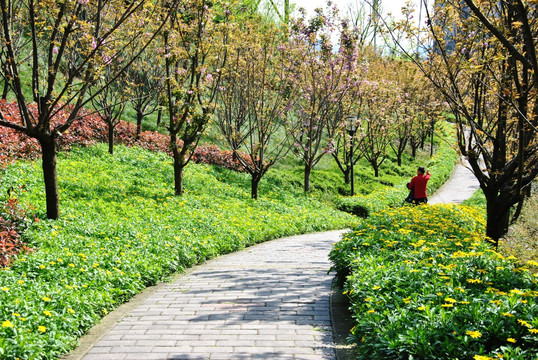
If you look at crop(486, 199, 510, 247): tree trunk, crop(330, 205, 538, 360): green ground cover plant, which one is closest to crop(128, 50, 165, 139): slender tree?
crop(486, 199, 510, 247): tree trunk

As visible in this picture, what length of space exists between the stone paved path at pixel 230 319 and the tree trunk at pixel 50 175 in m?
2.98

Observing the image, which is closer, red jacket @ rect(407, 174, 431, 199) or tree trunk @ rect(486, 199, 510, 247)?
tree trunk @ rect(486, 199, 510, 247)

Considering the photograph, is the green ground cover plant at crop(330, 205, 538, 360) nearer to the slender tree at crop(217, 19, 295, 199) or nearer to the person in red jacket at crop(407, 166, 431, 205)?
the person in red jacket at crop(407, 166, 431, 205)

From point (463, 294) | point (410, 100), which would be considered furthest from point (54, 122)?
point (410, 100)

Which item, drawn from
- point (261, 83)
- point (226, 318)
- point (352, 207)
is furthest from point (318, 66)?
point (226, 318)

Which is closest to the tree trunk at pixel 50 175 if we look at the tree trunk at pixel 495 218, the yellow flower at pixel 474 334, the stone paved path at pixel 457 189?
the yellow flower at pixel 474 334

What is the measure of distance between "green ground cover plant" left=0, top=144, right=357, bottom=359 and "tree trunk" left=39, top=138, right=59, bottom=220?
26 centimetres

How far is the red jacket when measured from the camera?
12984mm

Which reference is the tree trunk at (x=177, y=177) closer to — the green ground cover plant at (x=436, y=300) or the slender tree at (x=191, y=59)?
the slender tree at (x=191, y=59)

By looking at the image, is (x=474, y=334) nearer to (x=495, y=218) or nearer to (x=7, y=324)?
(x=7, y=324)

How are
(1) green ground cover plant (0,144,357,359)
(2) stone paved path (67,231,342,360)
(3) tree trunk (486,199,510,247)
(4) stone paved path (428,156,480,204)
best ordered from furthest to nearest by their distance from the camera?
(4) stone paved path (428,156,480,204) → (3) tree trunk (486,199,510,247) → (1) green ground cover plant (0,144,357,359) → (2) stone paved path (67,231,342,360)

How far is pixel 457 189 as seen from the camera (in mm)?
29516

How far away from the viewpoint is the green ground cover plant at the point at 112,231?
490 cm

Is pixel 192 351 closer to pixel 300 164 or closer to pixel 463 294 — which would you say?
pixel 463 294
